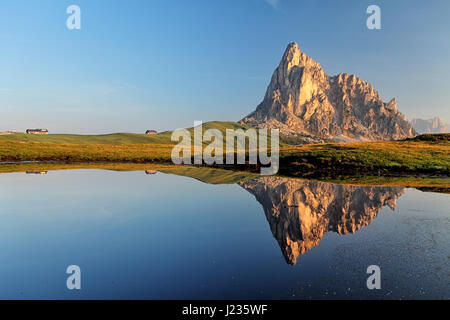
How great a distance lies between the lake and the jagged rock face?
0.38 feet

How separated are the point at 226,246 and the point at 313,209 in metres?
12.7

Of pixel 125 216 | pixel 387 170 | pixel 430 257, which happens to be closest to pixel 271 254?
Result: pixel 430 257

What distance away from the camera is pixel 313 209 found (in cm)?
2717

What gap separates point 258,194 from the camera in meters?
36.5

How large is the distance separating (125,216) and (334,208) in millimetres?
20373

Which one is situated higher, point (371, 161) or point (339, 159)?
point (339, 159)

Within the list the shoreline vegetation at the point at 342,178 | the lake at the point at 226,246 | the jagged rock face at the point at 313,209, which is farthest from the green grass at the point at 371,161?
the lake at the point at 226,246

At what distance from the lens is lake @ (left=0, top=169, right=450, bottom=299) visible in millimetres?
12633

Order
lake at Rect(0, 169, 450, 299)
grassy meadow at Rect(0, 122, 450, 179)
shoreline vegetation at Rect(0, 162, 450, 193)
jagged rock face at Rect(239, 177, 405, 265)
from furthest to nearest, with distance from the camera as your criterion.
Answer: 1. grassy meadow at Rect(0, 122, 450, 179)
2. shoreline vegetation at Rect(0, 162, 450, 193)
3. jagged rock face at Rect(239, 177, 405, 265)
4. lake at Rect(0, 169, 450, 299)

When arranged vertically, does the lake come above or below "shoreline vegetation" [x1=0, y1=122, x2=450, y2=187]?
below

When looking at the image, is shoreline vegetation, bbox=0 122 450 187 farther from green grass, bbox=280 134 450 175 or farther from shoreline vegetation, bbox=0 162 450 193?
shoreline vegetation, bbox=0 162 450 193

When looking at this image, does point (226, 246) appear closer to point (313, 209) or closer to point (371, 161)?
point (313, 209)

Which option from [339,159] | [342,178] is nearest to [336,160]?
[339,159]

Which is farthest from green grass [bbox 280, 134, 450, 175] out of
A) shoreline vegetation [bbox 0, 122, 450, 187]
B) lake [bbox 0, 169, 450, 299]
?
lake [bbox 0, 169, 450, 299]
